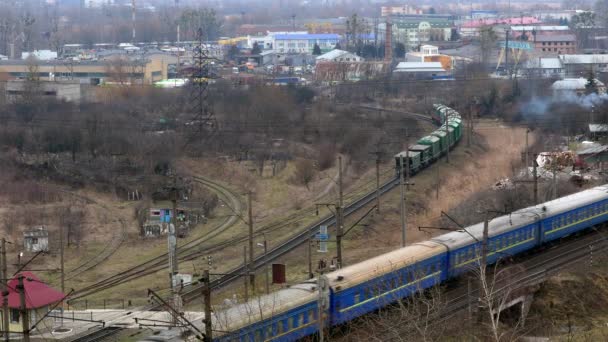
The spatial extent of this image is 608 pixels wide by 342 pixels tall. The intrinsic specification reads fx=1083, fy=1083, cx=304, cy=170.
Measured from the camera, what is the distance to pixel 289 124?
4684 cm

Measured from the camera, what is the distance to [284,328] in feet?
46.6

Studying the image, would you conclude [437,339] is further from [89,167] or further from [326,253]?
[89,167]

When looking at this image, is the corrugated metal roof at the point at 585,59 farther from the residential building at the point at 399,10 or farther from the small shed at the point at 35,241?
the residential building at the point at 399,10

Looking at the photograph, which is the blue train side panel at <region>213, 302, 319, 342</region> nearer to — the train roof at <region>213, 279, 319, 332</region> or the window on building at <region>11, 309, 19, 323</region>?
the train roof at <region>213, 279, 319, 332</region>

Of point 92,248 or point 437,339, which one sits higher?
point 437,339

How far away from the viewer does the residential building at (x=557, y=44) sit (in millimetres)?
84900

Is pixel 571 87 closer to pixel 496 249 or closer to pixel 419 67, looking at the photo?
pixel 419 67

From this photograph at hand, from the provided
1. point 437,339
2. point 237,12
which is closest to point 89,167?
point 437,339

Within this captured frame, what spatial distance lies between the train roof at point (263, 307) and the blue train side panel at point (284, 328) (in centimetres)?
7

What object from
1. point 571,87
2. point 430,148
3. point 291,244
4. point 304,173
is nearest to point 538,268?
point 291,244

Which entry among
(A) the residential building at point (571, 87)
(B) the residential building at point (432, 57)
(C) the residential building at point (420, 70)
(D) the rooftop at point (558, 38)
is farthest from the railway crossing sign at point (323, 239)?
(D) the rooftop at point (558, 38)

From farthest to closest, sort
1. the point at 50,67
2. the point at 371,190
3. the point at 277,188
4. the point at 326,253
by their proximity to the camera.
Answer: the point at 50,67 → the point at 277,188 → the point at 371,190 → the point at 326,253

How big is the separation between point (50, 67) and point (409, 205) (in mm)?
45243

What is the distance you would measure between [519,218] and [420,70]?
50774 millimetres
